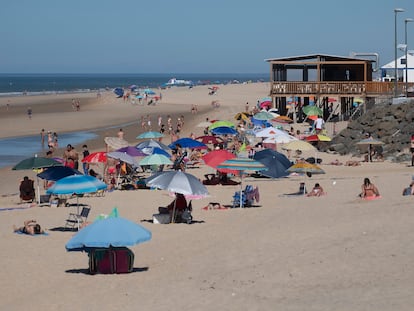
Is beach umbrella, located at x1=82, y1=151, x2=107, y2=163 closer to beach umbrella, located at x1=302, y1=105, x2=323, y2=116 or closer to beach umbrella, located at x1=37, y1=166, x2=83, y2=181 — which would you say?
beach umbrella, located at x1=37, y1=166, x2=83, y2=181

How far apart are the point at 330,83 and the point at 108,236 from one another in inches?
1178

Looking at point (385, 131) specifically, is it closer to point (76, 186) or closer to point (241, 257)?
point (76, 186)

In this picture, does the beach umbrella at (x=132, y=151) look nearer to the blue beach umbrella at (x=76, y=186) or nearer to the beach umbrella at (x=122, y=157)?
the beach umbrella at (x=122, y=157)

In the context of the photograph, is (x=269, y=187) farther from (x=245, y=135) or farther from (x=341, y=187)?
(x=245, y=135)

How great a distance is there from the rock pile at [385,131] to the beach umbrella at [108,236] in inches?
638

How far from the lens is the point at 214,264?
40.3 feet

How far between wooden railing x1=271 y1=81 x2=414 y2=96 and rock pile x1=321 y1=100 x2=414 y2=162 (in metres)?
6.62

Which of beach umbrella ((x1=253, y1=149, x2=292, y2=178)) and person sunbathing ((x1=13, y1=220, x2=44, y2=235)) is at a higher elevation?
beach umbrella ((x1=253, y1=149, x2=292, y2=178))

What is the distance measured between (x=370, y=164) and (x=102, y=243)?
15825 mm

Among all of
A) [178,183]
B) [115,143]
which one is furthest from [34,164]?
[115,143]

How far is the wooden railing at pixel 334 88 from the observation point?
38812 millimetres

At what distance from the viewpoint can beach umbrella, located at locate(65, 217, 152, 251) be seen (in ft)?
38.0

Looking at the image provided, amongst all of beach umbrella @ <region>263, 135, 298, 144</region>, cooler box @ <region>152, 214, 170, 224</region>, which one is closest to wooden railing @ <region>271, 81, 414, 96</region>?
beach umbrella @ <region>263, 135, 298, 144</region>

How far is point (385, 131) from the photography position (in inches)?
1151
